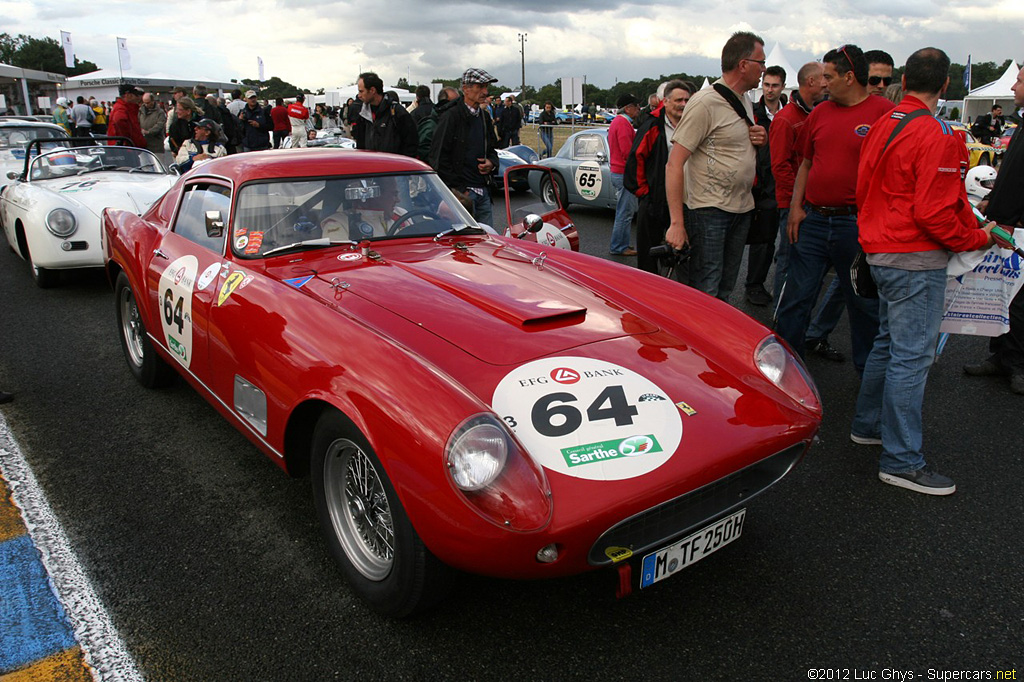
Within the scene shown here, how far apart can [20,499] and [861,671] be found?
10.6ft

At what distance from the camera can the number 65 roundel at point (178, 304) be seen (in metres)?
3.13

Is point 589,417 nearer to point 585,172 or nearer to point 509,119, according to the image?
point 585,172

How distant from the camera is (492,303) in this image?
2.56 meters

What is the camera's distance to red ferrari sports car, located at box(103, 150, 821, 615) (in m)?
1.79

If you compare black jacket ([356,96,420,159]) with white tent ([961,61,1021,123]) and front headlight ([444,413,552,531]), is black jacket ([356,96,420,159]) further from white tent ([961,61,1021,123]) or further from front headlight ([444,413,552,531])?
white tent ([961,61,1021,123])

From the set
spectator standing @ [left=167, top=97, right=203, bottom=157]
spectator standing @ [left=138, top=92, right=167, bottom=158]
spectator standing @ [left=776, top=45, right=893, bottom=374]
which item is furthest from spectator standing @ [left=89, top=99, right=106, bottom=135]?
spectator standing @ [left=776, top=45, right=893, bottom=374]

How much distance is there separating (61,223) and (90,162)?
1.69 m

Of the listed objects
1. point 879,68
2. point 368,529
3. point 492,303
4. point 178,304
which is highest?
point 879,68

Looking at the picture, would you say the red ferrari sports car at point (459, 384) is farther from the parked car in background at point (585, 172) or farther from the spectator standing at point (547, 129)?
the spectator standing at point (547, 129)

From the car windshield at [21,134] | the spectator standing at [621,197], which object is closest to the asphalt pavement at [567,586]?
the spectator standing at [621,197]

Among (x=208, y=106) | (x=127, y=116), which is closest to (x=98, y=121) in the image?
(x=208, y=106)

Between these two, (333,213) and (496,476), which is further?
(333,213)

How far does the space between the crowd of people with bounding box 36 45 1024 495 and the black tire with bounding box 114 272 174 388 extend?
250cm

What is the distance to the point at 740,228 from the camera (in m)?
3.96
